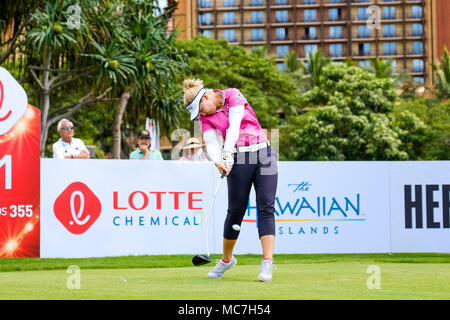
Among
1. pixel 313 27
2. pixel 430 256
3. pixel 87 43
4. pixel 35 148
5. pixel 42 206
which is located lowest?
pixel 430 256

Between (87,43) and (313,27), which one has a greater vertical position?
(313,27)

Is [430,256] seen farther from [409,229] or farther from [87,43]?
[87,43]

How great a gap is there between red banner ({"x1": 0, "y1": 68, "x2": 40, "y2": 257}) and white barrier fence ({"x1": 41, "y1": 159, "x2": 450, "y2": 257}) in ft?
0.46

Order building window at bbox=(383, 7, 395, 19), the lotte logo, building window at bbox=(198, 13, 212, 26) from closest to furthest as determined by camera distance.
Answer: the lotte logo < building window at bbox=(383, 7, 395, 19) < building window at bbox=(198, 13, 212, 26)

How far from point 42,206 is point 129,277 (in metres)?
4.06

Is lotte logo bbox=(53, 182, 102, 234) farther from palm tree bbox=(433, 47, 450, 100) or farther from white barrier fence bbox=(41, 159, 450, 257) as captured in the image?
palm tree bbox=(433, 47, 450, 100)

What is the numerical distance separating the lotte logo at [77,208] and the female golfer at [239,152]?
4.23 m

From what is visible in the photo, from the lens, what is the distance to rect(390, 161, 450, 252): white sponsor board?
11031mm

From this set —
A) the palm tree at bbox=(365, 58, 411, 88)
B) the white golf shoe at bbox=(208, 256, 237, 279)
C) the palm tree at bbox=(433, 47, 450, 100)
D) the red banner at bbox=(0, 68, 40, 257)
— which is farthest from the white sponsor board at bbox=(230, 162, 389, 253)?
the palm tree at bbox=(365, 58, 411, 88)

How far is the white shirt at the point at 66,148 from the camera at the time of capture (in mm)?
10922

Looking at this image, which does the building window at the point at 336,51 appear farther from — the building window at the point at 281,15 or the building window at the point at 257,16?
the building window at the point at 257,16
